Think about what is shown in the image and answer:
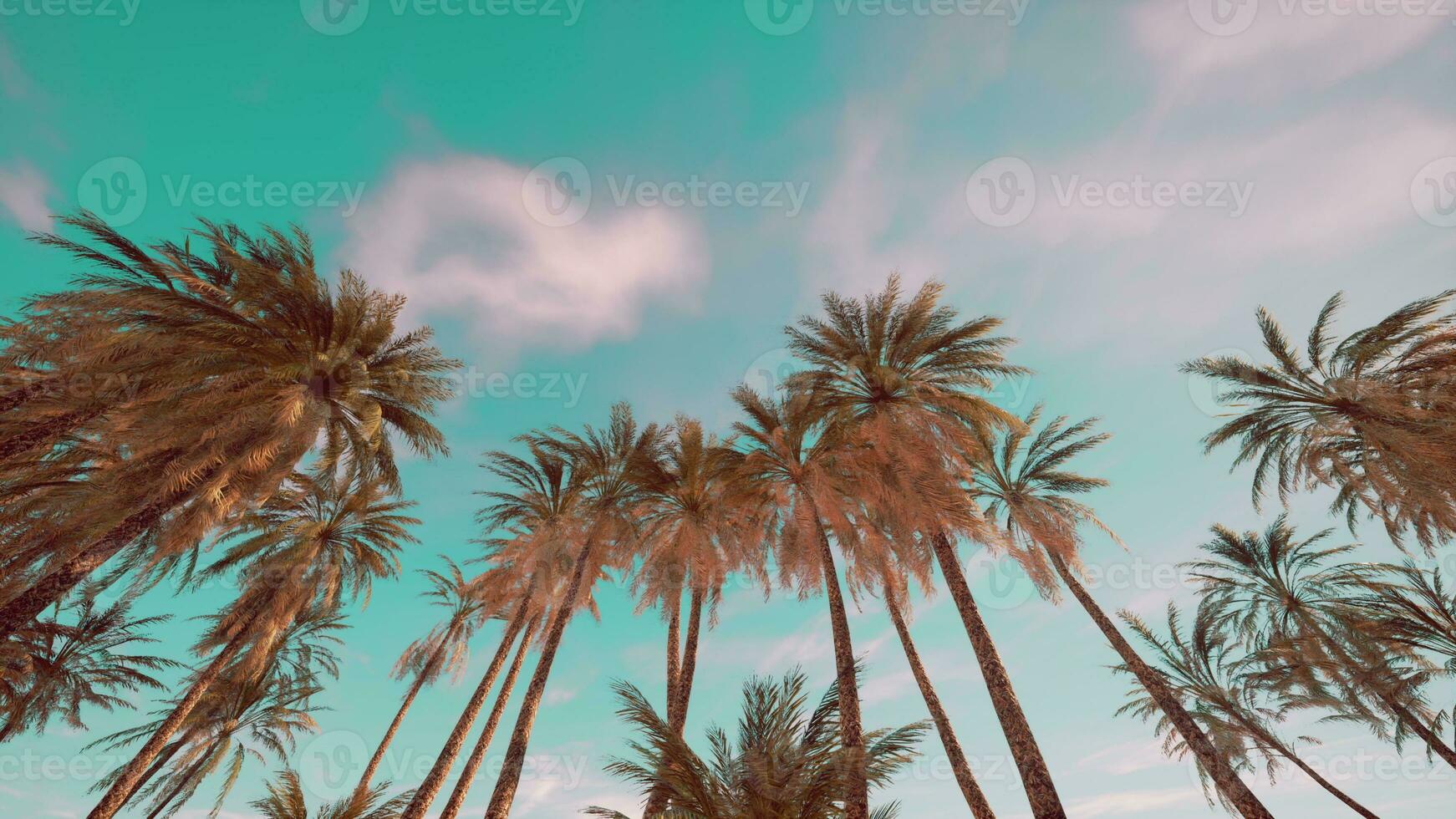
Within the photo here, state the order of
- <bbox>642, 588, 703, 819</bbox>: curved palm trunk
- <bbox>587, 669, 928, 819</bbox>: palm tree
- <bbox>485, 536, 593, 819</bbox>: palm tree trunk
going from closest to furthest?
<bbox>587, 669, 928, 819</bbox>: palm tree, <bbox>485, 536, 593, 819</bbox>: palm tree trunk, <bbox>642, 588, 703, 819</bbox>: curved palm trunk

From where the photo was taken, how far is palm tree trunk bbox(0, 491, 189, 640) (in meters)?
10.3

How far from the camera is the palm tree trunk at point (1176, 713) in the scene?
12.7 m

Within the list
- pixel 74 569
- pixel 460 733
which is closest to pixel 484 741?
pixel 460 733

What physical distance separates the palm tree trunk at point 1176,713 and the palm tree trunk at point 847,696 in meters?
8.53

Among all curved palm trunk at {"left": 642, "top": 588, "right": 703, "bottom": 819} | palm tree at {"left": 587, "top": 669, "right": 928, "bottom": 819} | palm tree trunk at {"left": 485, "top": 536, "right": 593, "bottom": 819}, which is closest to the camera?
palm tree at {"left": 587, "top": 669, "right": 928, "bottom": 819}

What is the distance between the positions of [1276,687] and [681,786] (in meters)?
25.0

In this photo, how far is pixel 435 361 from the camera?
15.3 m

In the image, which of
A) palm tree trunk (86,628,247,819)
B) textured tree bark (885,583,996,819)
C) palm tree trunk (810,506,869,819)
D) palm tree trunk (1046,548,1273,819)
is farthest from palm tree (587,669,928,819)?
palm tree trunk (86,628,247,819)

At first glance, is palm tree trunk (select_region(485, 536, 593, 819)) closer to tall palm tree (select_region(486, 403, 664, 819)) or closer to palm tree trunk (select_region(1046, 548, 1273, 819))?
tall palm tree (select_region(486, 403, 664, 819))

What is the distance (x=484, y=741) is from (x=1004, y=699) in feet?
44.8

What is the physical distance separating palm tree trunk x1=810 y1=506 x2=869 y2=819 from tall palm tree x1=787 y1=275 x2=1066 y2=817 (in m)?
2.43

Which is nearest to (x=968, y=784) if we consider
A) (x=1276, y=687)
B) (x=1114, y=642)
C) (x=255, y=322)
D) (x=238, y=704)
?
(x=1114, y=642)

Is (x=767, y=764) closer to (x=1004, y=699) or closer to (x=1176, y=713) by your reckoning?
(x=1004, y=699)

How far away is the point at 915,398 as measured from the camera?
15.5 m
